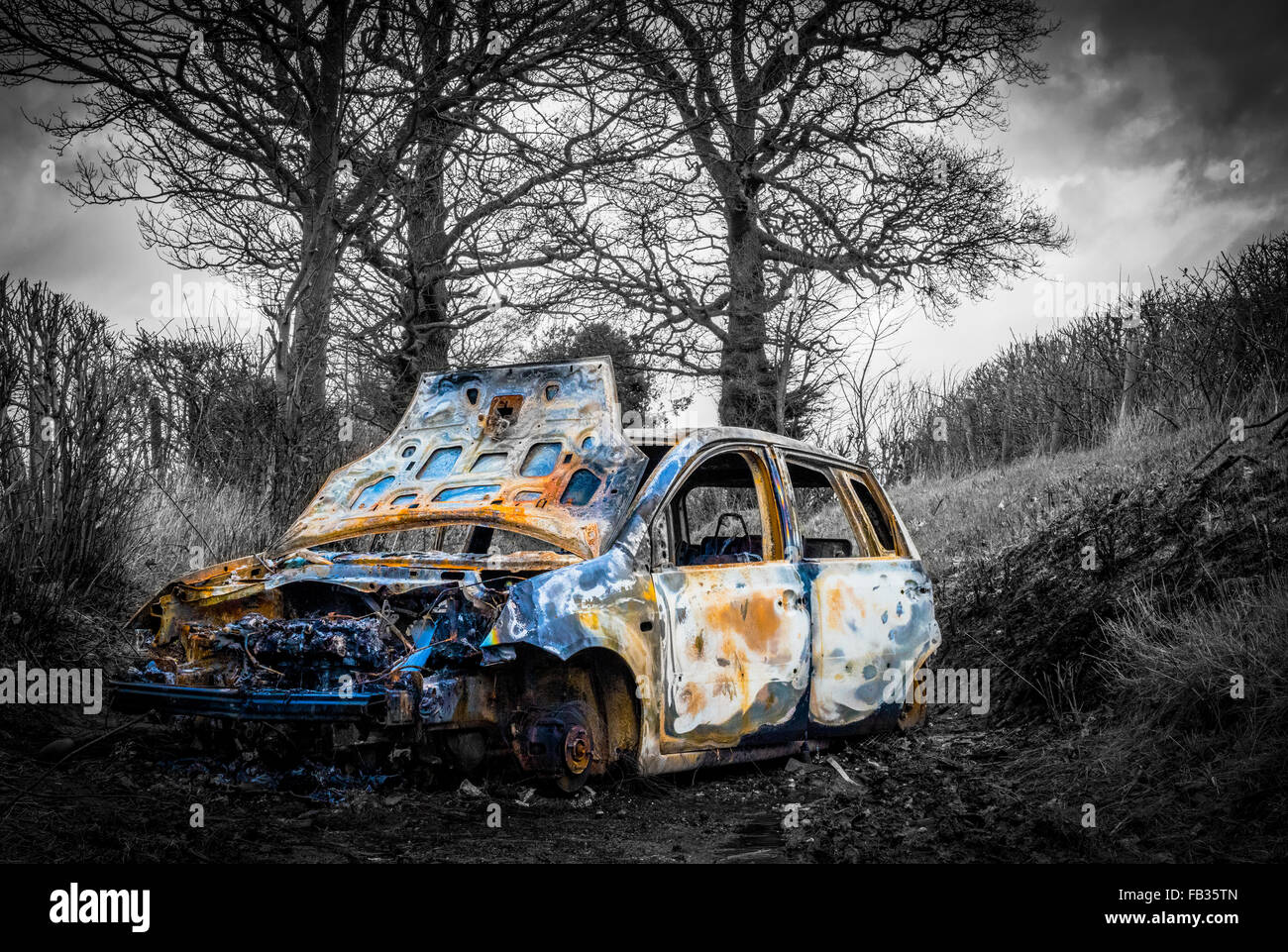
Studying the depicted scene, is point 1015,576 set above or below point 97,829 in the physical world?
above

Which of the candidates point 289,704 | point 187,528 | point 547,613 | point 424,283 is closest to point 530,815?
point 547,613

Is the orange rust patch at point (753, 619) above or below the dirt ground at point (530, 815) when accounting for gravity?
above

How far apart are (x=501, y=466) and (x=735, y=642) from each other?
1.46 meters

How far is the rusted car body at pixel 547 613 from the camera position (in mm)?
4160

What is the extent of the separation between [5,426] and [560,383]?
10.8ft

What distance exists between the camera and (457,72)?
10703 mm

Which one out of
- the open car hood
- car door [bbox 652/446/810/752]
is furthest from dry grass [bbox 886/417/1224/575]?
the open car hood

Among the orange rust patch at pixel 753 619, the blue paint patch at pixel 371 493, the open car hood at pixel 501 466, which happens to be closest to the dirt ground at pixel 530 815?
the orange rust patch at pixel 753 619

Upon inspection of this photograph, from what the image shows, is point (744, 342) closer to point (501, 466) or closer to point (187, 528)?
point (187, 528)

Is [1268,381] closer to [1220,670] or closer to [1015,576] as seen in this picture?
[1015,576]

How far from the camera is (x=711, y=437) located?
17.1 feet

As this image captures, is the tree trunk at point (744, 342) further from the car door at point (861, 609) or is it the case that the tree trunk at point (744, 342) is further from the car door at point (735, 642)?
the car door at point (735, 642)

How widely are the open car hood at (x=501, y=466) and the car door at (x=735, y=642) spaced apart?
0.39 m
